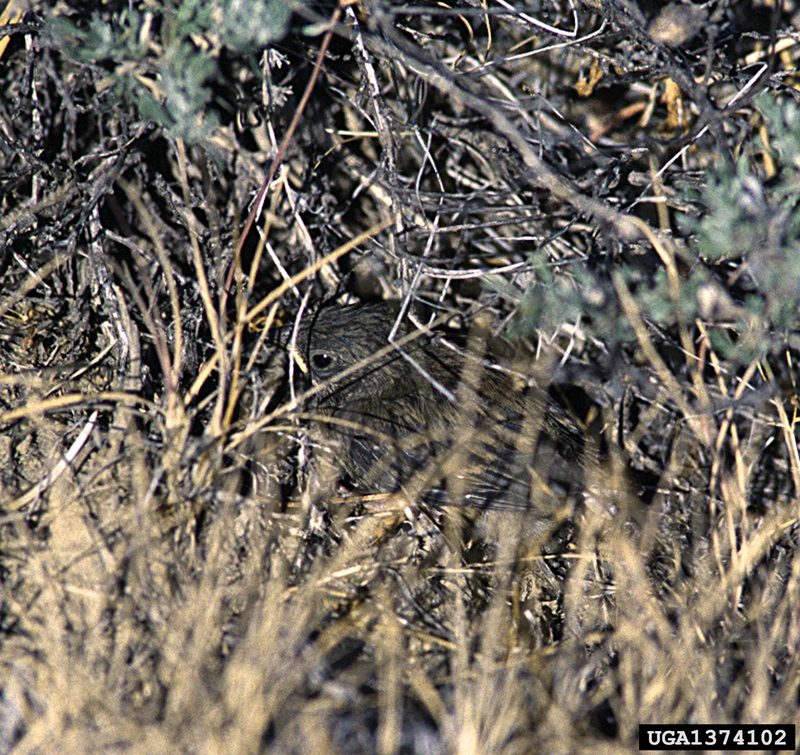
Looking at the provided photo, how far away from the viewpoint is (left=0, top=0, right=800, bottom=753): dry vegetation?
2.95 m

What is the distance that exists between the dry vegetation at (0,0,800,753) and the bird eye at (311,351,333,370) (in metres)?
0.25

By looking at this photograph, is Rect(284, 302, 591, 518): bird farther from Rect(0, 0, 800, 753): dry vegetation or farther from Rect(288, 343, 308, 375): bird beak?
Rect(0, 0, 800, 753): dry vegetation

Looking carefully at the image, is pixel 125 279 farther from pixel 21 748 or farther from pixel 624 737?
pixel 624 737

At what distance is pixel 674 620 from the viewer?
3639 mm

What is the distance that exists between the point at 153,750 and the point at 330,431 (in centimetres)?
210

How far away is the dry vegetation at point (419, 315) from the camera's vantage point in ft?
9.68

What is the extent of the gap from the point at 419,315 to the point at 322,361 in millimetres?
582

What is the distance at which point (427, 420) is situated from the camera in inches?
178

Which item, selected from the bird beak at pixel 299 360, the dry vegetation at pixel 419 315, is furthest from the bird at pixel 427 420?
the dry vegetation at pixel 419 315

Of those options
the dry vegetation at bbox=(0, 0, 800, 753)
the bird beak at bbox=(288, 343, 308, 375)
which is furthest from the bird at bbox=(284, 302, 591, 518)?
the dry vegetation at bbox=(0, 0, 800, 753)

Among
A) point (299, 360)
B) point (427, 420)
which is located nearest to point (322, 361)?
point (299, 360)

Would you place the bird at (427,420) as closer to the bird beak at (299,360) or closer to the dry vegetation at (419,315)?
the bird beak at (299,360)

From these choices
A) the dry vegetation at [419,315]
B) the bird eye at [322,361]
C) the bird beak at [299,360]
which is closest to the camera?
the dry vegetation at [419,315]

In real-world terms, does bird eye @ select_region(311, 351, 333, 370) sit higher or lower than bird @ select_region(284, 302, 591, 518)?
higher
